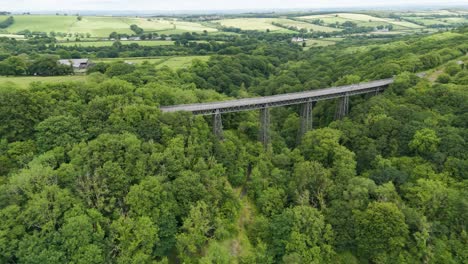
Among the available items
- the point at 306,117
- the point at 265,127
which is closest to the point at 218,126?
the point at 265,127

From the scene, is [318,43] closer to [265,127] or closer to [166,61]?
[166,61]

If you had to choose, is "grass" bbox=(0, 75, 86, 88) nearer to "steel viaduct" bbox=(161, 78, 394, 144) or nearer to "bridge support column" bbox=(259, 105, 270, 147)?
"steel viaduct" bbox=(161, 78, 394, 144)

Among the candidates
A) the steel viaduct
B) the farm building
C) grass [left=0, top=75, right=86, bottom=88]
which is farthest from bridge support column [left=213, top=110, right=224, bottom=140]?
the farm building

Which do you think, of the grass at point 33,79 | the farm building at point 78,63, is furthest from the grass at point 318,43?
the grass at point 33,79

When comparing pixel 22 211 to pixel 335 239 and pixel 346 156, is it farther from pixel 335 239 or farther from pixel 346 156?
pixel 346 156

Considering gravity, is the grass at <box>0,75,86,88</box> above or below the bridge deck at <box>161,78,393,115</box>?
above

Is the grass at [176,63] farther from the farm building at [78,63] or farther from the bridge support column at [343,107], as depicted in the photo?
the bridge support column at [343,107]

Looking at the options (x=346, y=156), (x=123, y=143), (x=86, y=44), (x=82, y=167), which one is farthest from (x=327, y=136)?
(x=86, y=44)
